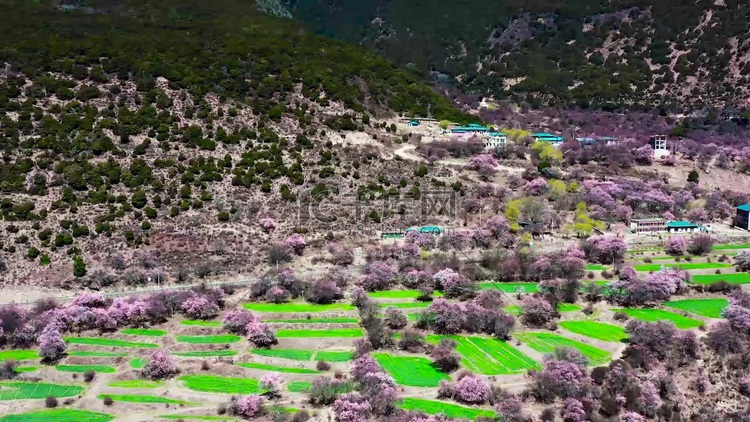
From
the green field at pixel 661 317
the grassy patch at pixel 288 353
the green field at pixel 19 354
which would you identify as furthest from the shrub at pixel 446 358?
the green field at pixel 19 354

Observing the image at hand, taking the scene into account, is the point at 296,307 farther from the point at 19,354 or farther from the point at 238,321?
the point at 19,354

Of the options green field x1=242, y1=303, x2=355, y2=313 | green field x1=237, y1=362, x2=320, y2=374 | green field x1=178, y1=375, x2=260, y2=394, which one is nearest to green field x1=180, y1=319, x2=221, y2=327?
green field x1=242, y1=303, x2=355, y2=313

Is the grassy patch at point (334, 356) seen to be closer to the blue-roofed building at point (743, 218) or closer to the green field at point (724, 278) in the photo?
the green field at point (724, 278)

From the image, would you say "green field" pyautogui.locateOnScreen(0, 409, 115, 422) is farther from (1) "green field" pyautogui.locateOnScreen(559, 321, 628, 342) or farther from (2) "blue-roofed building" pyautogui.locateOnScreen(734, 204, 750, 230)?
(2) "blue-roofed building" pyautogui.locateOnScreen(734, 204, 750, 230)

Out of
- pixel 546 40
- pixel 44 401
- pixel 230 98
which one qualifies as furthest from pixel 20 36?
pixel 546 40

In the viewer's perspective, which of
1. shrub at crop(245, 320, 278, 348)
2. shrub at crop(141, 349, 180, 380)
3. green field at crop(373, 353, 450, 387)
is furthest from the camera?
shrub at crop(245, 320, 278, 348)

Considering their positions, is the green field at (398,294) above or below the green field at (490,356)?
above

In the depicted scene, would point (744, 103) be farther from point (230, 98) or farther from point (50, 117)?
point (50, 117)
